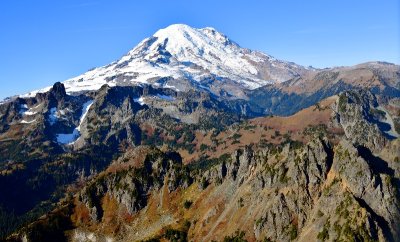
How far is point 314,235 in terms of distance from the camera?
182750mm

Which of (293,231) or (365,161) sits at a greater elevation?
(365,161)

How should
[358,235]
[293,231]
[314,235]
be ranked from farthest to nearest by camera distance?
[293,231] → [314,235] → [358,235]

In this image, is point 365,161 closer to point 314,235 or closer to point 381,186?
point 381,186

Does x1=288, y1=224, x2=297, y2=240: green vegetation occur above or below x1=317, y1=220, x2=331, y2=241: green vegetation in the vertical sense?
below

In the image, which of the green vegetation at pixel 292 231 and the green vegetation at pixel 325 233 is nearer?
the green vegetation at pixel 325 233

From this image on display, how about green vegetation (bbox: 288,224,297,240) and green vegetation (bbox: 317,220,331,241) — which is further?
green vegetation (bbox: 288,224,297,240)

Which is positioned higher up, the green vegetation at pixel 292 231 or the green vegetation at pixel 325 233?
the green vegetation at pixel 325 233

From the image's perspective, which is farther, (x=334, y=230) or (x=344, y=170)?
(x=344, y=170)

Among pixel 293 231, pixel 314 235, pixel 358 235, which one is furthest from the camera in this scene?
pixel 293 231

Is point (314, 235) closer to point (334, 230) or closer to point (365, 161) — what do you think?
point (334, 230)

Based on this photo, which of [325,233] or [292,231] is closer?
[325,233]

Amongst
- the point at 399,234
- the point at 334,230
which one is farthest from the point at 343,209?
the point at 399,234

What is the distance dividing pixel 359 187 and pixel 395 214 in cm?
1704

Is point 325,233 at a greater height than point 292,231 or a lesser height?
greater
